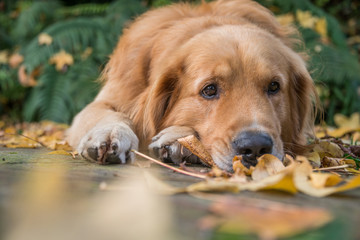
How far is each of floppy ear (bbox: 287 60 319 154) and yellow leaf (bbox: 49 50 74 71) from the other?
4.43m

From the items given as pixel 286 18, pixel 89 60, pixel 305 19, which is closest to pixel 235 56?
pixel 286 18

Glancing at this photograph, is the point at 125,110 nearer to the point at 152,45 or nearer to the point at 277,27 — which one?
the point at 152,45

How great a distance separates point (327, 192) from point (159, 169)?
0.89 m

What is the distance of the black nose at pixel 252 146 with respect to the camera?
2268 mm

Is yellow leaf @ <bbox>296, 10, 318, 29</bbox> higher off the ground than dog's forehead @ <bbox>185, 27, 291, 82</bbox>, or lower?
higher

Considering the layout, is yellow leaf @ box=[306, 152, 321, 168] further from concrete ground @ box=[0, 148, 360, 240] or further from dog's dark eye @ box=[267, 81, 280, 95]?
concrete ground @ box=[0, 148, 360, 240]

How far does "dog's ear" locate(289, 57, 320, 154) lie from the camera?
326 centimetres

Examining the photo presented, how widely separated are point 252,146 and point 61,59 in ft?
17.1

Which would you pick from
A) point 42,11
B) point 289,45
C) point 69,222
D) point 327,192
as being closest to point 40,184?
point 69,222

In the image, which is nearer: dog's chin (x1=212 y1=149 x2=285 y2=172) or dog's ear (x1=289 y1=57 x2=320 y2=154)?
dog's chin (x1=212 y1=149 x2=285 y2=172)

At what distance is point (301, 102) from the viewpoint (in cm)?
338

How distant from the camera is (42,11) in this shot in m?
7.92

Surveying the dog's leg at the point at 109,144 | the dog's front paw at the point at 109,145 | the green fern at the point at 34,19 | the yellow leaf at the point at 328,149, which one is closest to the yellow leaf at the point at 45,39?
the green fern at the point at 34,19

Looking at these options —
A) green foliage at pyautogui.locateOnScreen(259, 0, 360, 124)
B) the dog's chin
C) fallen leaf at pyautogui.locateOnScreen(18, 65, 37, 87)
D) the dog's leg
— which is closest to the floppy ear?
the dog's chin
